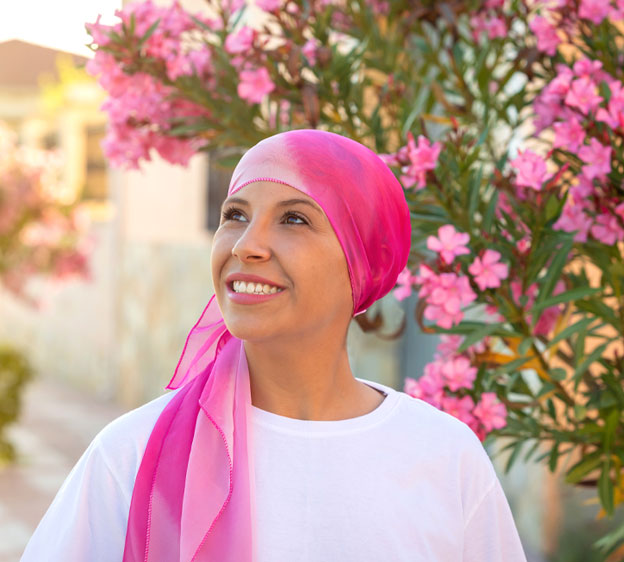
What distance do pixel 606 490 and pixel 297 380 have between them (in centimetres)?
119

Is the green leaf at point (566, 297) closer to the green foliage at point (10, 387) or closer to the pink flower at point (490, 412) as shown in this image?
the pink flower at point (490, 412)

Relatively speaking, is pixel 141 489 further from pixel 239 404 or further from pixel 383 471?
pixel 383 471

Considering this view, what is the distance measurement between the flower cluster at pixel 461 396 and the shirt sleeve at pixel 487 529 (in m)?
0.67

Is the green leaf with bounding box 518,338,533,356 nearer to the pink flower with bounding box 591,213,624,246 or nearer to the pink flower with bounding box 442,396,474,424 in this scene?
the pink flower with bounding box 442,396,474,424

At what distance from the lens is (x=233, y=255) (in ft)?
5.04

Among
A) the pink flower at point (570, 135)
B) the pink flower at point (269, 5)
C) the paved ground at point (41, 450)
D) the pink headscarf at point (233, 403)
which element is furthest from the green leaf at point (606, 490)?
the paved ground at point (41, 450)

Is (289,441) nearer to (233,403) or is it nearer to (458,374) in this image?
(233,403)

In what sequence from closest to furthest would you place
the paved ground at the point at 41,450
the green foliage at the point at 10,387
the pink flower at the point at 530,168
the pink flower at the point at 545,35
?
the pink flower at the point at 530,168
the pink flower at the point at 545,35
the paved ground at the point at 41,450
the green foliage at the point at 10,387

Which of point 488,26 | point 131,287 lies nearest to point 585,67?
point 488,26

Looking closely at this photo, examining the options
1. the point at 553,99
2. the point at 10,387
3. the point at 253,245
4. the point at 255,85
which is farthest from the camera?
the point at 10,387

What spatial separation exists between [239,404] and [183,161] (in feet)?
4.74

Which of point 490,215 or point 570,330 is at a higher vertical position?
point 490,215

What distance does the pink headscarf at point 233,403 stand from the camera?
57.7 inches

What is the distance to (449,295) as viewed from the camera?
7.42 feet
